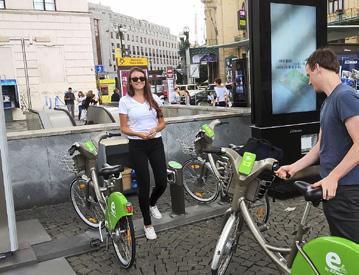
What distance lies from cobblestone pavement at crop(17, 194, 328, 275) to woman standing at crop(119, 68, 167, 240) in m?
0.34

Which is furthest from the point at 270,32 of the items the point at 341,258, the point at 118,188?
the point at 341,258

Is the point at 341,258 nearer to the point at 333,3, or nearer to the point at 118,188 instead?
the point at 118,188

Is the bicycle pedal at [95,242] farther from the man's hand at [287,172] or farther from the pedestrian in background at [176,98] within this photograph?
the pedestrian in background at [176,98]

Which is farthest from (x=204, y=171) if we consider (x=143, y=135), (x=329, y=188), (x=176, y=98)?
(x=176, y=98)

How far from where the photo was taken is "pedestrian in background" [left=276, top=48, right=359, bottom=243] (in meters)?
2.26

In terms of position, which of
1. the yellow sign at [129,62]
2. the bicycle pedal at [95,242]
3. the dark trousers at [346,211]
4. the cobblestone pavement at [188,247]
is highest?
the yellow sign at [129,62]

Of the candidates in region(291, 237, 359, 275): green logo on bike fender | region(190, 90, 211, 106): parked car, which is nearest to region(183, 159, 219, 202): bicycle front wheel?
region(291, 237, 359, 275): green logo on bike fender

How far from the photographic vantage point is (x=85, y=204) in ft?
15.5

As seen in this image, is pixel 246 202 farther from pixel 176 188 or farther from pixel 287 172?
pixel 176 188

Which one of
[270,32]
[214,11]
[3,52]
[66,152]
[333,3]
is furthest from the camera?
[214,11]

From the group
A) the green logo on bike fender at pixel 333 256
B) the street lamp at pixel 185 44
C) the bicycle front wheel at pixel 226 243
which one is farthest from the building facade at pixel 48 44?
the green logo on bike fender at pixel 333 256

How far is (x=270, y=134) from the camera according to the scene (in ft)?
18.1

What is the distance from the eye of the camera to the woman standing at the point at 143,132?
4316 millimetres

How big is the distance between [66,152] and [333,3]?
3508cm
